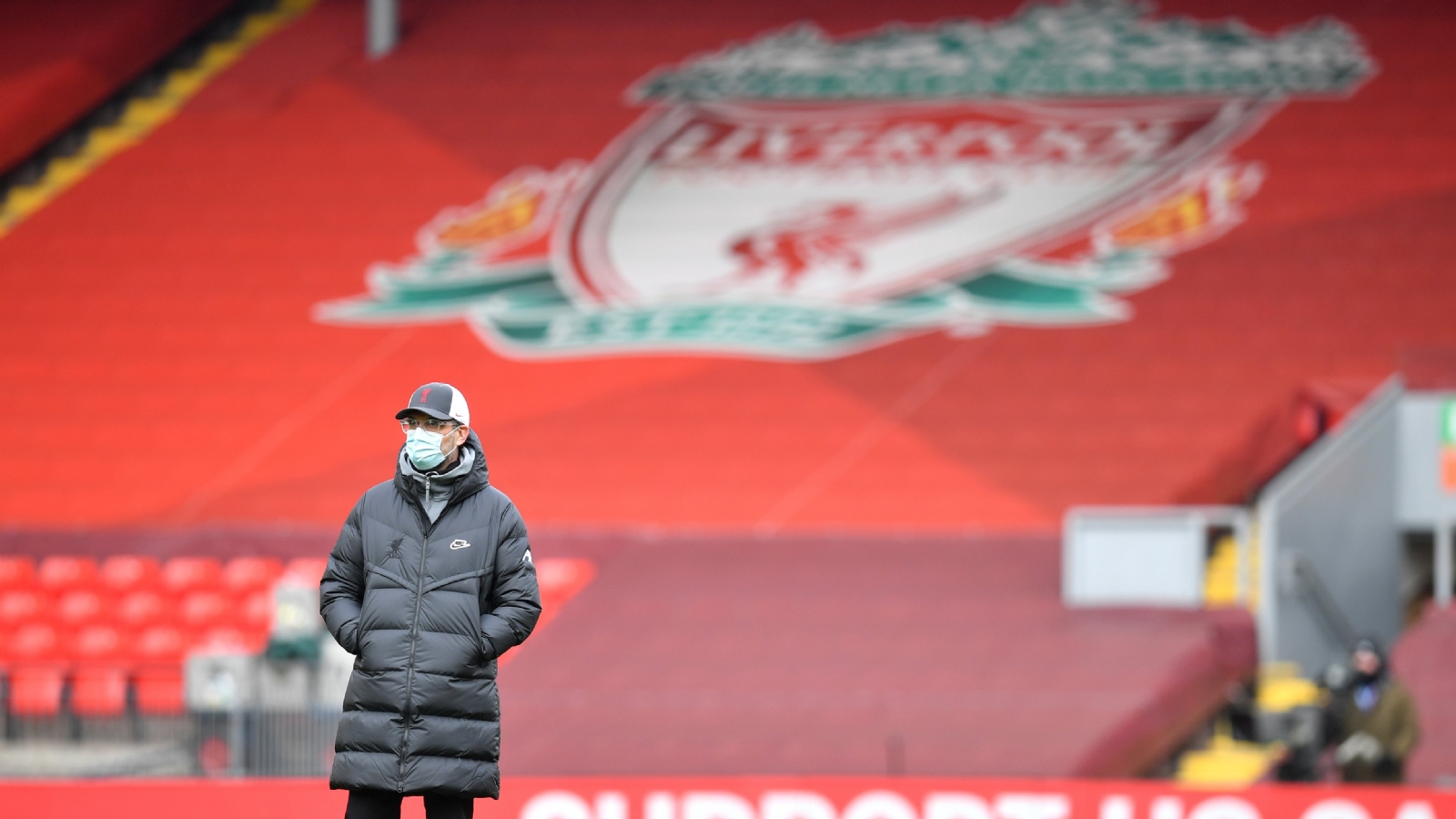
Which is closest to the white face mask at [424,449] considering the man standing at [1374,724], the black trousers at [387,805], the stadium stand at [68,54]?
the black trousers at [387,805]

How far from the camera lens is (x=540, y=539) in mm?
10703

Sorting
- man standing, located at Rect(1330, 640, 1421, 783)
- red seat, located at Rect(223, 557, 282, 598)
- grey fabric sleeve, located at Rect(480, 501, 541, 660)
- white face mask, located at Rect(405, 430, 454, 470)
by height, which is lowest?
man standing, located at Rect(1330, 640, 1421, 783)

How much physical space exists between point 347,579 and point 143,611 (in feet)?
24.1

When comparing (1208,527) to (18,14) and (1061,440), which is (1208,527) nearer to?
(1061,440)

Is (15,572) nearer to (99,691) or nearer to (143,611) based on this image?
(143,611)

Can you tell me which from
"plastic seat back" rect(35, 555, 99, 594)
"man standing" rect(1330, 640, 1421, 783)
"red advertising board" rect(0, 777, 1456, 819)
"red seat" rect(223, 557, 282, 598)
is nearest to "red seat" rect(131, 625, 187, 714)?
"red advertising board" rect(0, 777, 1456, 819)

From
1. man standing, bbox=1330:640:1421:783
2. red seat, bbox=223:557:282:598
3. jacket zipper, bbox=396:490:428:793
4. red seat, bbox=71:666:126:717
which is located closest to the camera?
jacket zipper, bbox=396:490:428:793

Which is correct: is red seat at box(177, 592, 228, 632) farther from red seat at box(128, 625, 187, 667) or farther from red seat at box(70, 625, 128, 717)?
red seat at box(70, 625, 128, 717)

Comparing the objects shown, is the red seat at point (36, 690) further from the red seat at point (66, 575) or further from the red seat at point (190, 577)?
the red seat at point (66, 575)

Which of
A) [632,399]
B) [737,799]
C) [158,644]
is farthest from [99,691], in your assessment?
[632,399]

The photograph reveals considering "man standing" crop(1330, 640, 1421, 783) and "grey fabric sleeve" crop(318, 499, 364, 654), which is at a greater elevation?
"grey fabric sleeve" crop(318, 499, 364, 654)

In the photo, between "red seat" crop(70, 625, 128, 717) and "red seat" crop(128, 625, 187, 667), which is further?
"red seat" crop(128, 625, 187, 667)

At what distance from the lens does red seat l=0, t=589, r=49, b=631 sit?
10.4 metres

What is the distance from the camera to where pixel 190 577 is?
1060 cm
